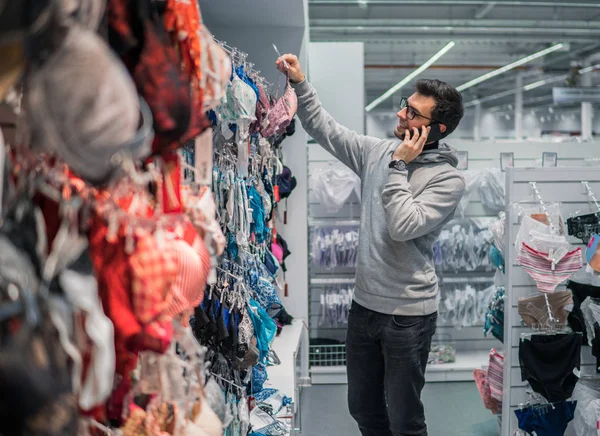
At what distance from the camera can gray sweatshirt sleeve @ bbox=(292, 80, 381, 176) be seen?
2756 mm

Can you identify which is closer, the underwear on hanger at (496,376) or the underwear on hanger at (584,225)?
the underwear on hanger at (584,225)

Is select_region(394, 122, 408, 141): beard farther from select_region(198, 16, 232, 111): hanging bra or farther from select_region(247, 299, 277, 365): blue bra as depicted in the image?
select_region(198, 16, 232, 111): hanging bra

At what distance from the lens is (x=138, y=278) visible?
93cm

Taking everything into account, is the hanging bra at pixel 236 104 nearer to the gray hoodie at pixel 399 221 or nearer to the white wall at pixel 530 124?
the gray hoodie at pixel 399 221

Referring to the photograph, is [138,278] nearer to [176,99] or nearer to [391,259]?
[176,99]

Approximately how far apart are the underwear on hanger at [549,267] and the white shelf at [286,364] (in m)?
1.55

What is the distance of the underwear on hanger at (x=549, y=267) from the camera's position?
11.0ft

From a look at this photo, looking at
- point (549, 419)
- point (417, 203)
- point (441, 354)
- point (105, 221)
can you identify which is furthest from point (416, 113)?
point (441, 354)

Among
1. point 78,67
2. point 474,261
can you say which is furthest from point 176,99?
point 474,261

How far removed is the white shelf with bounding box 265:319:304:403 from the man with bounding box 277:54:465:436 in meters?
0.69

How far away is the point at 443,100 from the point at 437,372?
3730 millimetres

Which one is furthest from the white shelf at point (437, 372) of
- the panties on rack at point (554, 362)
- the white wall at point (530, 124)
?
the white wall at point (530, 124)

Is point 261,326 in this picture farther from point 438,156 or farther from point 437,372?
point 437,372

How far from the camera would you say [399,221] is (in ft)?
7.90
